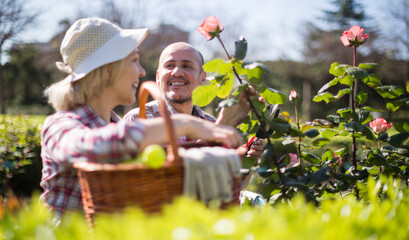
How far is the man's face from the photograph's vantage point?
3.10 m

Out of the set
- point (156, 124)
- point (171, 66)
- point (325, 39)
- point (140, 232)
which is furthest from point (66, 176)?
point (325, 39)

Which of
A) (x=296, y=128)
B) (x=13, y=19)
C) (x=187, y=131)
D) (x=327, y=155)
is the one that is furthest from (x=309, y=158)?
(x=13, y=19)

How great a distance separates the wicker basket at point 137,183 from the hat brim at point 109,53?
58cm

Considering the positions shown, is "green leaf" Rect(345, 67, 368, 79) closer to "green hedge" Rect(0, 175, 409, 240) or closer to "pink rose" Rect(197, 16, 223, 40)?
"pink rose" Rect(197, 16, 223, 40)

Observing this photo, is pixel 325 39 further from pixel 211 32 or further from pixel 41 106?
pixel 211 32

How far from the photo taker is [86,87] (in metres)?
1.80

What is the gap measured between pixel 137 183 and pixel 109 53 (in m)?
0.80

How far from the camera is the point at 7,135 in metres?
4.40

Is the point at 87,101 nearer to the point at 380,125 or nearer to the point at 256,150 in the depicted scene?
the point at 256,150

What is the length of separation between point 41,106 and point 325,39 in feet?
53.5

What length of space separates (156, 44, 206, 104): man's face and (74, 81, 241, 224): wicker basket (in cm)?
185

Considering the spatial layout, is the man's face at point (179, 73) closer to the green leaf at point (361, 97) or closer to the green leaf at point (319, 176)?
the green leaf at point (361, 97)

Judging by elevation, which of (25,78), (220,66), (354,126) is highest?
(220,66)

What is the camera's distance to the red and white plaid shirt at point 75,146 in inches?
50.0
